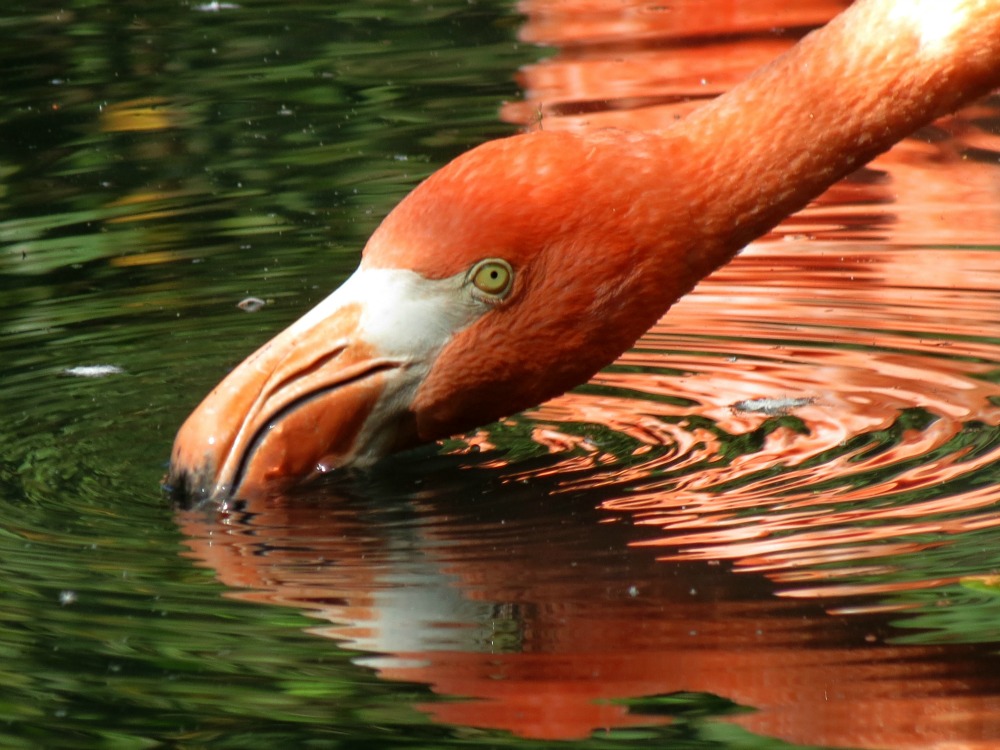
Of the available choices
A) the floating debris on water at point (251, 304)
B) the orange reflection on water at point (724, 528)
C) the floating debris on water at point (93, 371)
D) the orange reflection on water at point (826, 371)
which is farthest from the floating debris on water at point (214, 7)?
the floating debris on water at point (93, 371)

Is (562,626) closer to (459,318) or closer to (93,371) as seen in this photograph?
(459,318)

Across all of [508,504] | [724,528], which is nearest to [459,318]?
[508,504]

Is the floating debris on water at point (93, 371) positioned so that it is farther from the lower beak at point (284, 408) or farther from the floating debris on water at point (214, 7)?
the floating debris on water at point (214, 7)

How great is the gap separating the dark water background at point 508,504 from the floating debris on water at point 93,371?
0.09 feet

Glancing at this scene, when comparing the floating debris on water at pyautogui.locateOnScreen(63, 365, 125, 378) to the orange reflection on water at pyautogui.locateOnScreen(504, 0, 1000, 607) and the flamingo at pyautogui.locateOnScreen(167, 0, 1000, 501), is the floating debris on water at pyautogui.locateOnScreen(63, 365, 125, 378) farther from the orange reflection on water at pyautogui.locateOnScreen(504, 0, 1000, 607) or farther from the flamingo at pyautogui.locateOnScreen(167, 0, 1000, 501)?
the orange reflection on water at pyautogui.locateOnScreen(504, 0, 1000, 607)

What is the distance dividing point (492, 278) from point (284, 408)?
1.90ft

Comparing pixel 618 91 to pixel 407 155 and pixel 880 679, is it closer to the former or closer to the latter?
pixel 407 155

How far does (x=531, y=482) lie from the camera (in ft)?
14.5

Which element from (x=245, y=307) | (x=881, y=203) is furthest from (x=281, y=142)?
(x=881, y=203)

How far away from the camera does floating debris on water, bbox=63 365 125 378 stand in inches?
215

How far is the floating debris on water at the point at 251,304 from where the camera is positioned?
6.11 metres

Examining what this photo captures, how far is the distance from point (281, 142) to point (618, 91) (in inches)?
65.5

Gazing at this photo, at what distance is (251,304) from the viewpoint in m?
6.14

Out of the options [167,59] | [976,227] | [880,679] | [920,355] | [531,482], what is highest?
[167,59]
